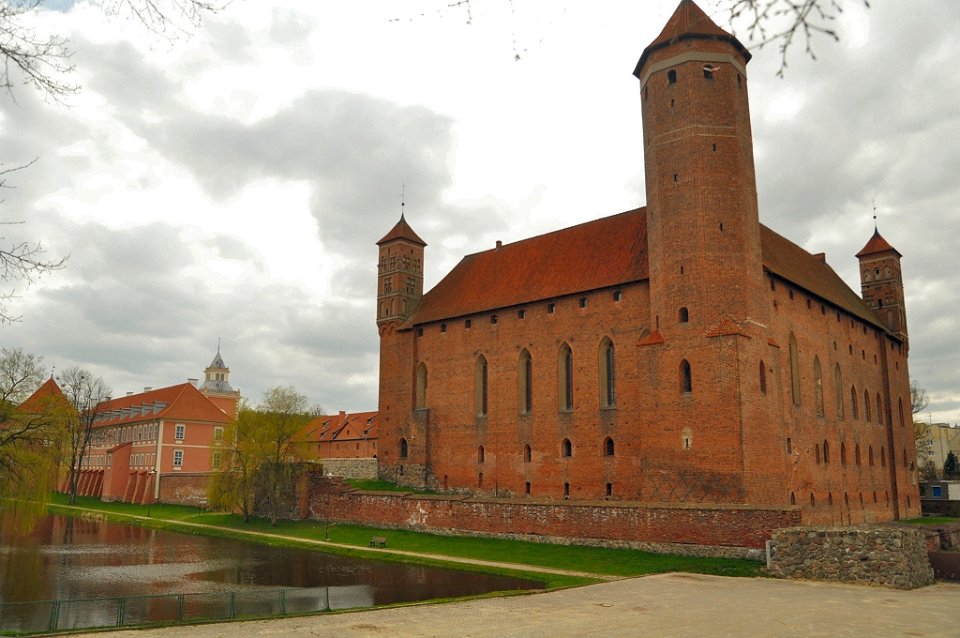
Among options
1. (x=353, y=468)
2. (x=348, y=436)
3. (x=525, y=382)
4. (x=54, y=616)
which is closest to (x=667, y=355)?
(x=525, y=382)

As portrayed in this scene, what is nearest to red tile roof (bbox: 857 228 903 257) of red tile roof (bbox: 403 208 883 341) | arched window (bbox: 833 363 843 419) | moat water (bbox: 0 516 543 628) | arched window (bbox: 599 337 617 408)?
red tile roof (bbox: 403 208 883 341)

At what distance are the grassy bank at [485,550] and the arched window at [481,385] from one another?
25.5 feet

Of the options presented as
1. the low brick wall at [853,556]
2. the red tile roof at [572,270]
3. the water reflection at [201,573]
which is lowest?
the water reflection at [201,573]

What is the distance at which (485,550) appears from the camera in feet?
85.8

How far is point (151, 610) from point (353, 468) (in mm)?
29462

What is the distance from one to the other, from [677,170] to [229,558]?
22503 mm

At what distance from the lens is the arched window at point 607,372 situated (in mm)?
32031

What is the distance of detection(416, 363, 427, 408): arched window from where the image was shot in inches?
1577

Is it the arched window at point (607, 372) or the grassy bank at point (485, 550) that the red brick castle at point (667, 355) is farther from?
the grassy bank at point (485, 550)

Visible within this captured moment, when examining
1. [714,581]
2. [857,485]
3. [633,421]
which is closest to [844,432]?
[857,485]

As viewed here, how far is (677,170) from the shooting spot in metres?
29.0

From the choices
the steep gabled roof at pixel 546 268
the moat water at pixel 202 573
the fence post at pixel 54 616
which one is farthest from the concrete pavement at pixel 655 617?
the steep gabled roof at pixel 546 268

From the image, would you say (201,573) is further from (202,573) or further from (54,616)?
(54,616)

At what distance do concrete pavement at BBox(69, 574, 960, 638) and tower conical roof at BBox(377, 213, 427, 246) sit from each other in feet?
96.2
